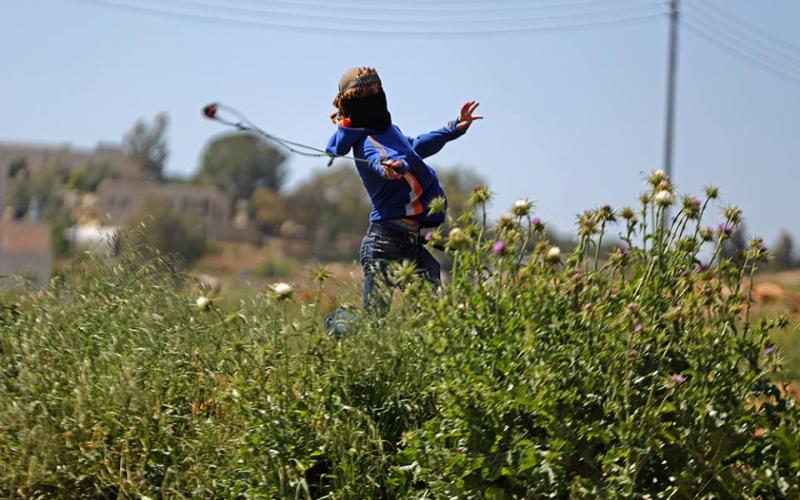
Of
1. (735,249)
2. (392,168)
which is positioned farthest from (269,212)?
(735,249)

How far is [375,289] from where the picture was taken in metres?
4.95

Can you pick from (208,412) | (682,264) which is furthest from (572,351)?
(208,412)

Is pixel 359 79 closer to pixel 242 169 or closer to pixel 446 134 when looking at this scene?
pixel 446 134

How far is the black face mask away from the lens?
5945mm

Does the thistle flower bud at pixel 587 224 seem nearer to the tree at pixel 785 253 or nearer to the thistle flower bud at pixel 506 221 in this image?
the thistle flower bud at pixel 506 221

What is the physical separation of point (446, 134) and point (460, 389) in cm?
231

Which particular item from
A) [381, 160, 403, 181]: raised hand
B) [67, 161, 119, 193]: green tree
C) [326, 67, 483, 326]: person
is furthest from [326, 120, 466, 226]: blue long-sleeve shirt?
[67, 161, 119, 193]: green tree

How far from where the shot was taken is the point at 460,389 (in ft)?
13.7

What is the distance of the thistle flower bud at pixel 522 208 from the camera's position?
4.71 meters

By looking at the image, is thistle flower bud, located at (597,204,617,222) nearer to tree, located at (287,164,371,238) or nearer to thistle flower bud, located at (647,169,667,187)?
thistle flower bud, located at (647,169,667,187)

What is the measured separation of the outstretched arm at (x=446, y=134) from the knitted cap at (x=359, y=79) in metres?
0.42

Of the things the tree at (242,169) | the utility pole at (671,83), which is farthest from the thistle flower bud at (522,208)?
the tree at (242,169)

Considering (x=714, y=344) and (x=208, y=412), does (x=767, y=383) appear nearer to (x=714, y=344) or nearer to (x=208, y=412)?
Result: (x=714, y=344)

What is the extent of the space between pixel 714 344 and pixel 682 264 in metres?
0.39
